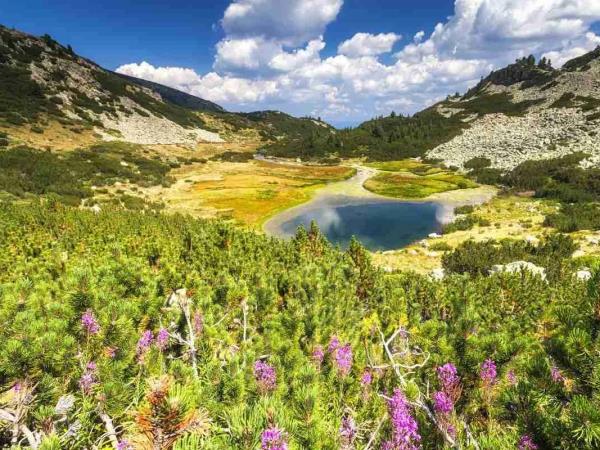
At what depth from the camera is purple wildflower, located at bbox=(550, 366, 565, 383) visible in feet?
11.8

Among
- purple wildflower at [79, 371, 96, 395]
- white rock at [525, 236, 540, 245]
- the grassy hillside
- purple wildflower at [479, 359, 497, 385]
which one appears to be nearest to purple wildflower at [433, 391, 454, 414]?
the grassy hillside

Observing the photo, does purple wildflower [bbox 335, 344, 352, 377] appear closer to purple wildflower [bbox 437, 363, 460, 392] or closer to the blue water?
purple wildflower [bbox 437, 363, 460, 392]

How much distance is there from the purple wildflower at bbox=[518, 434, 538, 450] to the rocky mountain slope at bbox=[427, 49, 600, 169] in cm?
7421

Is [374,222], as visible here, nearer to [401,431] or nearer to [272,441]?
[401,431]

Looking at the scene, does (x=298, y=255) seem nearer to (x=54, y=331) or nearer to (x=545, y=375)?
(x=54, y=331)

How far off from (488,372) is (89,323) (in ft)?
17.2

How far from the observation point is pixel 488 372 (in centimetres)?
485

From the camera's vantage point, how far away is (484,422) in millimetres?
5074

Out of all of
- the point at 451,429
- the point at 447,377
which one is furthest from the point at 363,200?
the point at 451,429

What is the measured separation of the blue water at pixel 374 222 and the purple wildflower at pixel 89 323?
1409 inches

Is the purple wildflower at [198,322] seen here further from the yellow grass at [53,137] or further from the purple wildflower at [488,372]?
the yellow grass at [53,137]

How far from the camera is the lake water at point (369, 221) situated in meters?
43.6

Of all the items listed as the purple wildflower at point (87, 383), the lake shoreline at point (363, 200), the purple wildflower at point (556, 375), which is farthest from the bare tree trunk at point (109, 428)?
the lake shoreline at point (363, 200)

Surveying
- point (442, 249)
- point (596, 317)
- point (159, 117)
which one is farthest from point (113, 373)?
point (159, 117)
